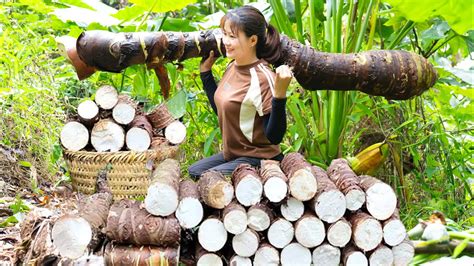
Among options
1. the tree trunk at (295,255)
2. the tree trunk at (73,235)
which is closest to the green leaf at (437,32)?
the tree trunk at (295,255)

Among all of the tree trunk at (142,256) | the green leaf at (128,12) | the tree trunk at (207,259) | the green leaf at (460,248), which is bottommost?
the tree trunk at (207,259)

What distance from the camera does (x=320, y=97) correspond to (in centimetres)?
286

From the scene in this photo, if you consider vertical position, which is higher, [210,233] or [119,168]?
[210,233]

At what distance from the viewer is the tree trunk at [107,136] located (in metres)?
2.72

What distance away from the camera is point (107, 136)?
273 cm

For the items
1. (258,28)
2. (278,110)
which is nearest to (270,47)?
(258,28)

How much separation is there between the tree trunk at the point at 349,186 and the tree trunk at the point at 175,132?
1.09 metres

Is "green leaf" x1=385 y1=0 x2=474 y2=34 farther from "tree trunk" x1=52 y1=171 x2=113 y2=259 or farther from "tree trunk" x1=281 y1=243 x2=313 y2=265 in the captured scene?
"tree trunk" x1=52 y1=171 x2=113 y2=259

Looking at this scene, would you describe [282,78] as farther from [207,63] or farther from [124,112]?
[124,112]

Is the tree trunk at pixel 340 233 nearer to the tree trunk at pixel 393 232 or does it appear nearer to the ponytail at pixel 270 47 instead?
the tree trunk at pixel 393 232

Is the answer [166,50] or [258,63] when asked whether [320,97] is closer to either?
[258,63]

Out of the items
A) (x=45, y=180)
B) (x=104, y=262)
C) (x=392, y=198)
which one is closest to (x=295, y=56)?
Result: (x=392, y=198)

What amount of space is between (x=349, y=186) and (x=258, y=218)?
11.8 inches

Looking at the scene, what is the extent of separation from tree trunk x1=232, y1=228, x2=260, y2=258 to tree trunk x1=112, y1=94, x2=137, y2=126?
44.6 inches
